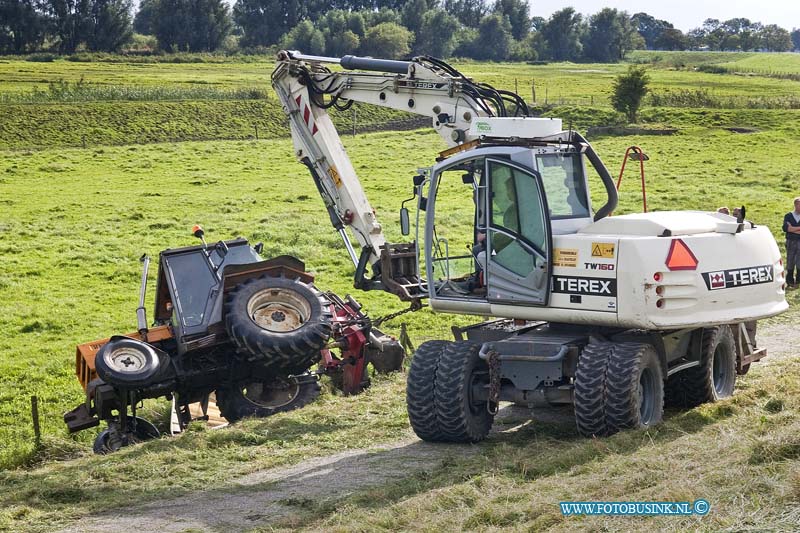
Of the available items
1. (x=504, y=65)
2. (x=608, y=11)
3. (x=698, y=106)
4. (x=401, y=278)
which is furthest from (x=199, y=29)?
(x=401, y=278)

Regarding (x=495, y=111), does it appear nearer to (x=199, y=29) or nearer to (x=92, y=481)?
(x=92, y=481)

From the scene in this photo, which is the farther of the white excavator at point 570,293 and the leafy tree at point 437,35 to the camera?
the leafy tree at point 437,35

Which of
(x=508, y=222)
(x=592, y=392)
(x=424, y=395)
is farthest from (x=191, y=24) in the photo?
(x=592, y=392)

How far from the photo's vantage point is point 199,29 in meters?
109

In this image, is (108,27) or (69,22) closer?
(69,22)

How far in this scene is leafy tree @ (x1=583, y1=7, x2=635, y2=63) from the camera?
12900 centimetres

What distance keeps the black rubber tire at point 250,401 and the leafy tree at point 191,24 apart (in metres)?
94.3

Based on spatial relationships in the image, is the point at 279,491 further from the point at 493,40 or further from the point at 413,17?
the point at 493,40

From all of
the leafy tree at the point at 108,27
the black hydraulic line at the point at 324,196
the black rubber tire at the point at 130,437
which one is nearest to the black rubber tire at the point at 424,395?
the black rubber tire at the point at 130,437

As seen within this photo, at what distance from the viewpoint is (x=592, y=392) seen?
11.0m

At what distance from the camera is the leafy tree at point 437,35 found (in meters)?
117

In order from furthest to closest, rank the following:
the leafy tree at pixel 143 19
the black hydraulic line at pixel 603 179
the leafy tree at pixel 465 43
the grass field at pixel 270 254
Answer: the leafy tree at pixel 143 19
the leafy tree at pixel 465 43
the black hydraulic line at pixel 603 179
the grass field at pixel 270 254

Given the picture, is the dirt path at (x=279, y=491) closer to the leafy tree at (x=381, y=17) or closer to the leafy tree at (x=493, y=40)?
the leafy tree at (x=381, y=17)

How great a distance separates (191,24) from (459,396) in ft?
332
